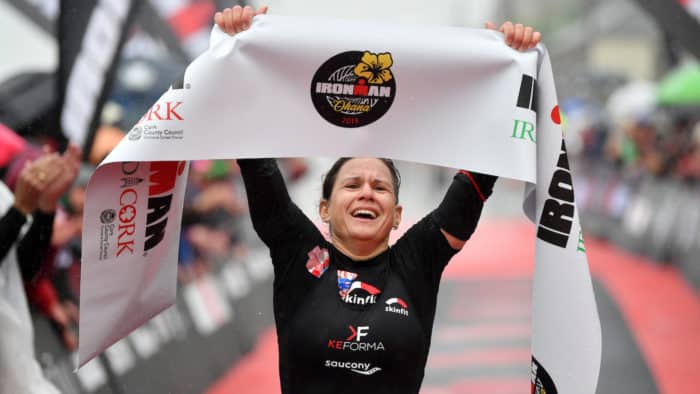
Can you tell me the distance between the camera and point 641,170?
481 inches

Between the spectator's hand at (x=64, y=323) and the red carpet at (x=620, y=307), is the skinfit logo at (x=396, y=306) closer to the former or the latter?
the red carpet at (x=620, y=307)

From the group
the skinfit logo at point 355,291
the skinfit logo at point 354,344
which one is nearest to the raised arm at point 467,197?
the skinfit logo at point 355,291

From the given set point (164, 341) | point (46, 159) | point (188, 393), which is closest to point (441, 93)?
point (46, 159)

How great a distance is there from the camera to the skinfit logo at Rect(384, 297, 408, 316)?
2.57 metres

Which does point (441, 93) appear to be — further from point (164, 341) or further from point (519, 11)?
point (519, 11)

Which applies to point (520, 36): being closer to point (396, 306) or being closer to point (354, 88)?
point (354, 88)

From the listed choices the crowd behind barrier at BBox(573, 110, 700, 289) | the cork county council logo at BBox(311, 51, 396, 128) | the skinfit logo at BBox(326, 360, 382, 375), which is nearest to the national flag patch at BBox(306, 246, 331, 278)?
the skinfit logo at BBox(326, 360, 382, 375)

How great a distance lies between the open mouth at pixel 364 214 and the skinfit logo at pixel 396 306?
24cm

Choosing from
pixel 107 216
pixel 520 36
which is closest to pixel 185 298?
pixel 107 216

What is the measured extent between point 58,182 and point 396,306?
1.45 metres

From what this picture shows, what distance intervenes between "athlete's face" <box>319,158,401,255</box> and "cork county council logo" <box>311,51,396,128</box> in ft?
0.47

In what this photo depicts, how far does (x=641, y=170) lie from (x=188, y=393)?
919 centimetres

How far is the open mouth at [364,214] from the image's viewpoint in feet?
8.60

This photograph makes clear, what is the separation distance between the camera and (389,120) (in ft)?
9.03
